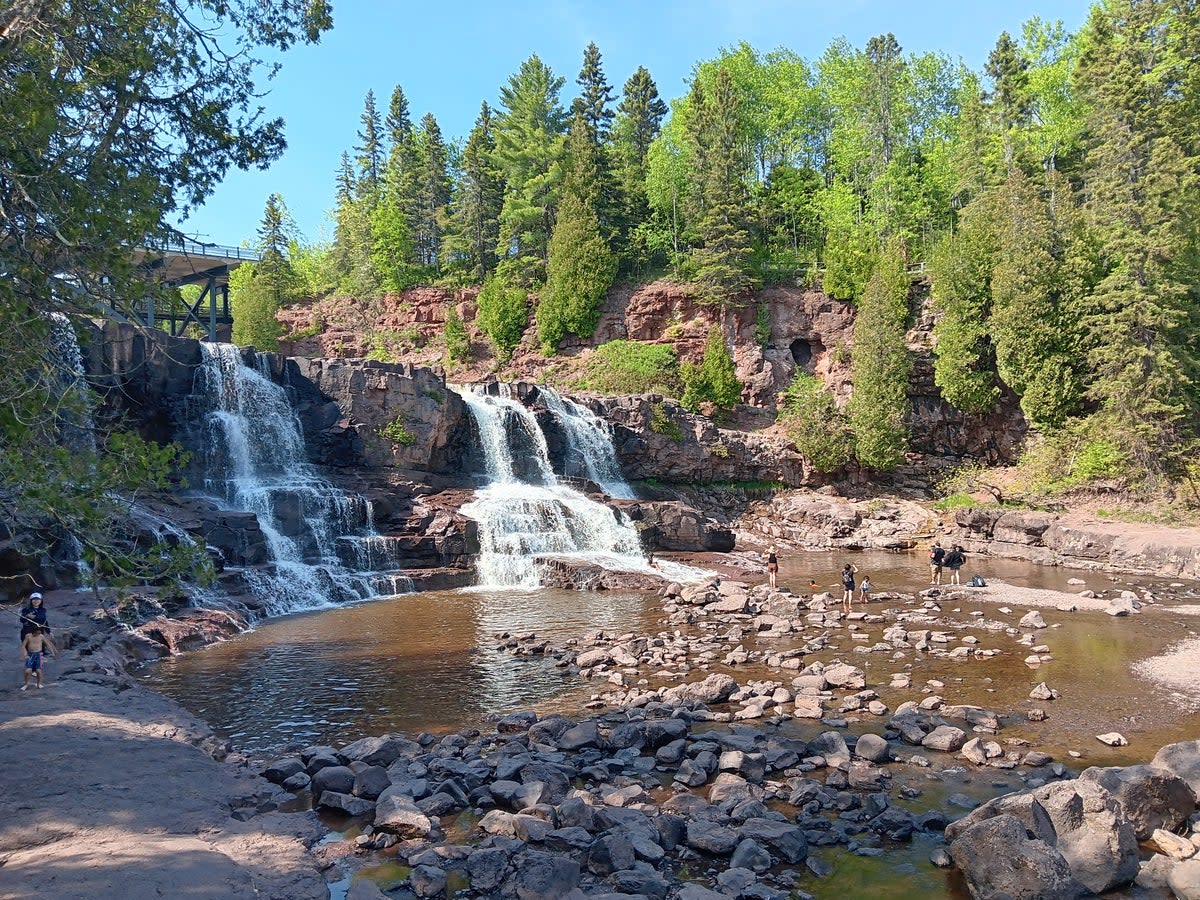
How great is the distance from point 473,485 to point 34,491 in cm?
2646

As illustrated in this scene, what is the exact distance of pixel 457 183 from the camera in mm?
61156

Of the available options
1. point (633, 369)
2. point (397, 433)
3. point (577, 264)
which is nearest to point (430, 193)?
point (577, 264)

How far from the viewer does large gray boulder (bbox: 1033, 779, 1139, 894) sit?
23.5 ft

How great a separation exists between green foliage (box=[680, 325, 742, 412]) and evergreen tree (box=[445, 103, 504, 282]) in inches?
809

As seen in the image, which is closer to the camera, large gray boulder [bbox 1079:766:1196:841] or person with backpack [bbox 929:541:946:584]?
large gray boulder [bbox 1079:766:1196:841]

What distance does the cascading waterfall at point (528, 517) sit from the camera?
1070 inches

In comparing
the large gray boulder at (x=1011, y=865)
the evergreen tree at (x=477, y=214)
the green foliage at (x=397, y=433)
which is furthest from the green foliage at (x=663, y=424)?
the large gray boulder at (x=1011, y=865)

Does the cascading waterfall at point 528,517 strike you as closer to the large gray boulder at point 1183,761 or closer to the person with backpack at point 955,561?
the person with backpack at point 955,561

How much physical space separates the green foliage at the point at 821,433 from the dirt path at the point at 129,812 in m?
34.6

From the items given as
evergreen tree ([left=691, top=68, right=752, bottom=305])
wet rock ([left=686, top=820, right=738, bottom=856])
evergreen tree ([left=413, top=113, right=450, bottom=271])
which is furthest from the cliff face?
wet rock ([left=686, top=820, right=738, bottom=856])

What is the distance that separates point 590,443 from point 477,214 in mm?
28010

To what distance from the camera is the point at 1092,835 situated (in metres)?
7.43

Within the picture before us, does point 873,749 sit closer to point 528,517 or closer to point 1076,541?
point 528,517

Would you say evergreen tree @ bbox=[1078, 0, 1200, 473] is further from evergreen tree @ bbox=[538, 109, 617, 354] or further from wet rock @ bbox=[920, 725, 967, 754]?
evergreen tree @ bbox=[538, 109, 617, 354]
